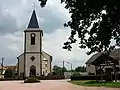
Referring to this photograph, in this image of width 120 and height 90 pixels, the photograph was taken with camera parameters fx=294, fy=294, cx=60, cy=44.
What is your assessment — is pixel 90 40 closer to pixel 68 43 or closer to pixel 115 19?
pixel 68 43

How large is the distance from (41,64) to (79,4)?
62.0 meters

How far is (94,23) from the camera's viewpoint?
1517 centimetres

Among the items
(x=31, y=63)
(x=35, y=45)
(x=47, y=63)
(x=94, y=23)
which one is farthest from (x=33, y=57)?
(x=94, y=23)

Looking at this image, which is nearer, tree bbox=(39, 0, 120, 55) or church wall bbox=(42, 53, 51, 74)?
tree bbox=(39, 0, 120, 55)

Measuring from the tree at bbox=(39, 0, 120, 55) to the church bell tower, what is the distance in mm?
59097

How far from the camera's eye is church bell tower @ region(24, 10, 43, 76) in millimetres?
75188

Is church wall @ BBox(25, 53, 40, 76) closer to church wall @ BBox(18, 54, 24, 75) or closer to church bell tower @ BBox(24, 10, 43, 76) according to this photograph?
church bell tower @ BBox(24, 10, 43, 76)

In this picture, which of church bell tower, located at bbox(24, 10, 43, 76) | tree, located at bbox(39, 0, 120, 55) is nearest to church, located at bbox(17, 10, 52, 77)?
church bell tower, located at bbox(24, 10, 43, 76)

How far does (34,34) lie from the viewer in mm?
77625

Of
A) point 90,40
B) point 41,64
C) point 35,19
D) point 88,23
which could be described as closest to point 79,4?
Result: point 88,23

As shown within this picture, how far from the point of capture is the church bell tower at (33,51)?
75.2m

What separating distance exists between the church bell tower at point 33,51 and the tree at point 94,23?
59.1 meters

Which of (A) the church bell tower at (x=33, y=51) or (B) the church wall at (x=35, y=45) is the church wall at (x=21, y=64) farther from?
(B) the church wall at (x=35, y=45)

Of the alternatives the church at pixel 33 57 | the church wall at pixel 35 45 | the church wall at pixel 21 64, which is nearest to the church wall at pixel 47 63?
the church at pixel 33 57
